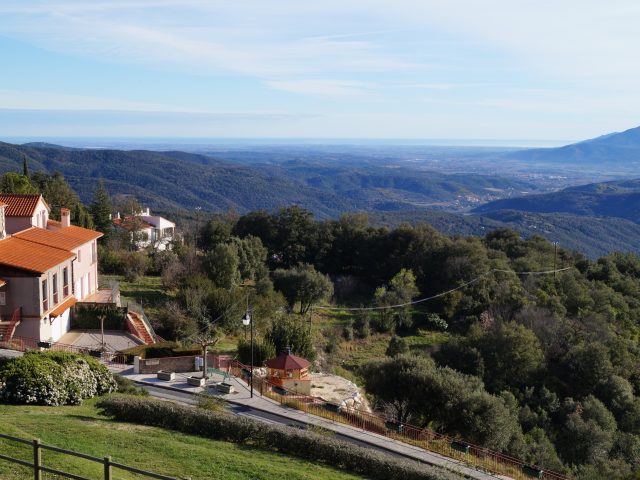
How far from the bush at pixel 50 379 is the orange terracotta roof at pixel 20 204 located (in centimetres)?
1373

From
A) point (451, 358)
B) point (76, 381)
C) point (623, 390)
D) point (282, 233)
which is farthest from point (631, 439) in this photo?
point (282, 233)

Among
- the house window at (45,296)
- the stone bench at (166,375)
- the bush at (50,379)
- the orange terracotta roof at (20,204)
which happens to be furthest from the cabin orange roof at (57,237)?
the bush at (50,379)

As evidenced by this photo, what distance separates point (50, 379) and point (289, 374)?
9.50 metres

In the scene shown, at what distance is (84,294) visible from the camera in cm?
3109

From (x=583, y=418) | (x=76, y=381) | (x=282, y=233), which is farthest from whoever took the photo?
(x=282, y=233)

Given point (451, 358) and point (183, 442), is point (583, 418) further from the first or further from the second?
point (183, 442)

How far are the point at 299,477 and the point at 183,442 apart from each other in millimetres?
2857

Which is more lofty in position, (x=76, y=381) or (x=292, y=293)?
(x=76, y=381)

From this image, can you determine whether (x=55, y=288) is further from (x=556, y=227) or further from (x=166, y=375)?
(x=556, y=227)

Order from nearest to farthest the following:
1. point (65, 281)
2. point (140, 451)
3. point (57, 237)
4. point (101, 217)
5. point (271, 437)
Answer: point (140, 451) < point (271, 437) < point (65, 281) < point (57, 237) < point (101, 217)

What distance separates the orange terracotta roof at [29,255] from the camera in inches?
970

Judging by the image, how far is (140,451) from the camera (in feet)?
40.9

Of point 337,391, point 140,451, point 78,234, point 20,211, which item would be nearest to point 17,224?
point 20,211

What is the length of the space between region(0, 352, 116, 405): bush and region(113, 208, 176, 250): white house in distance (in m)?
34.4
